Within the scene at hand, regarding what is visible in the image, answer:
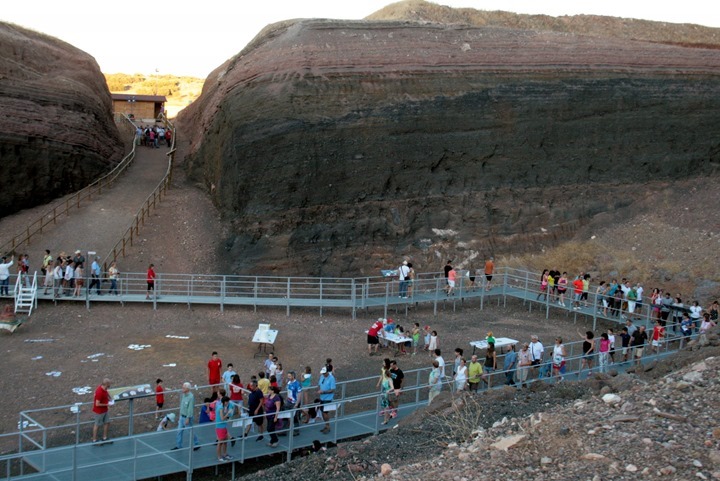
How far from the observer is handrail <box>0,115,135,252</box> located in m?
27.4

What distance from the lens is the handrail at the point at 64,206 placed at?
27.4 meters

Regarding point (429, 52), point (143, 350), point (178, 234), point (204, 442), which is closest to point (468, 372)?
point (204, 442)

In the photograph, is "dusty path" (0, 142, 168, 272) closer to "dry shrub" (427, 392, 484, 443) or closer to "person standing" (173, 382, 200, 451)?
"person standing" (173, 382, 200, 451)

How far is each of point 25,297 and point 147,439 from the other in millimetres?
10571

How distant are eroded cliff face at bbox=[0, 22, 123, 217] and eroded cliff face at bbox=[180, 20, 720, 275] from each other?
176 inches

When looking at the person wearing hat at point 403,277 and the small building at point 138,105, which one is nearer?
the person wearing hat at point 403,277

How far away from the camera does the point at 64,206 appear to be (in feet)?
100

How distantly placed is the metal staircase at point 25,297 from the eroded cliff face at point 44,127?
8274 mm

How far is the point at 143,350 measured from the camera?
20.5 meters

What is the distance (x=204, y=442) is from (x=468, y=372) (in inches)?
232

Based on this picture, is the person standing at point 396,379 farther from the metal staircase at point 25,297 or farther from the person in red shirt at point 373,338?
the metal staircase at point 25,297

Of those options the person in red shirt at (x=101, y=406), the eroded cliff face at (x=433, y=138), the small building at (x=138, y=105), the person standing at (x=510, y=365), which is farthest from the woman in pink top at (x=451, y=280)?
the small building at (x=138, y=105)

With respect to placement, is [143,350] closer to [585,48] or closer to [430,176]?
[430,176]

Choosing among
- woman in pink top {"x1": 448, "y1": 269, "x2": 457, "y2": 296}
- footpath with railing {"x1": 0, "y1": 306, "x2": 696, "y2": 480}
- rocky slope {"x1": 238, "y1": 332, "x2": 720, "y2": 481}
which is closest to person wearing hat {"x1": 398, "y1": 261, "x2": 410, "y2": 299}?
woman in pink top {"x1": 448, "y1": 269, "x2": 457, "y2": 296}
